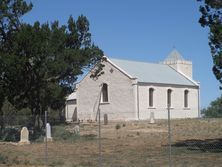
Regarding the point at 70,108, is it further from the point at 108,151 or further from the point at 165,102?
Answer: the point at 108,151

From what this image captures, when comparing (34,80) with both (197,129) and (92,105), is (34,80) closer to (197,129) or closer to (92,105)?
(197,129)

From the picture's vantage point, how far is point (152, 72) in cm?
7144

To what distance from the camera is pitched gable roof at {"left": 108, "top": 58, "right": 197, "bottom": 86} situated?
67.5 metres

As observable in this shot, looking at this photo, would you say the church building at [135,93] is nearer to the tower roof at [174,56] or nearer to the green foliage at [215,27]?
the tower roof at [174,56]

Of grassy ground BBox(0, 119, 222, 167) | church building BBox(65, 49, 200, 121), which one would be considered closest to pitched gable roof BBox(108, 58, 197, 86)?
church building BBox(65, 49, 200, 121)

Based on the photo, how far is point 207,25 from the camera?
24.5 metres

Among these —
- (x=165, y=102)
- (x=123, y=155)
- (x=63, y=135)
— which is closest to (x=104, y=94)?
(x=165, y=102)

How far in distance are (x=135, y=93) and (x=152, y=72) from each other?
7399 mm

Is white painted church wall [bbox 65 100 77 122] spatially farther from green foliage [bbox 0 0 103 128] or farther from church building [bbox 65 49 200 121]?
green foliage [bbox 0 0 103 128]

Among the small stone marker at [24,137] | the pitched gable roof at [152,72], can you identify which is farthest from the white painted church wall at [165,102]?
the small stone marker at [24,137]

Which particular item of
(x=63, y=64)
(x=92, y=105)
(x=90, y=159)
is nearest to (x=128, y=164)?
(x=90, y=159)

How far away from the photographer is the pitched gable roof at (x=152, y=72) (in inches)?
2657

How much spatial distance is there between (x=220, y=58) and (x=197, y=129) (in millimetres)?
18198

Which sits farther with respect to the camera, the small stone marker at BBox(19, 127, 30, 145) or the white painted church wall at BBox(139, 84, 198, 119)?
the white painted church wall at BBox(139, 84, 198, 119)
